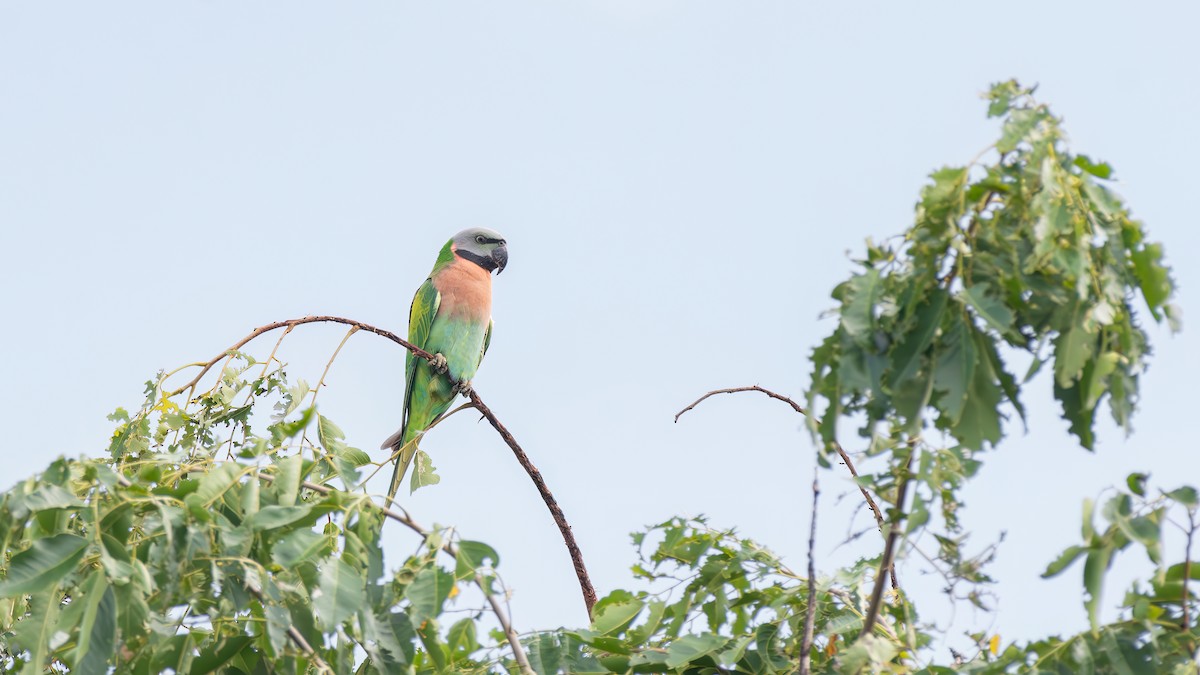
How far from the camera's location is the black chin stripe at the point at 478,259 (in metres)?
8.07

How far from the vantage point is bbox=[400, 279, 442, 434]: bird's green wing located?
7.35m

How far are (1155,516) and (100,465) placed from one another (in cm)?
212

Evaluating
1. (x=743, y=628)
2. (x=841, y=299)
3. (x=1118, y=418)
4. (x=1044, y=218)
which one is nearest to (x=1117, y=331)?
(x=1118, y=418)

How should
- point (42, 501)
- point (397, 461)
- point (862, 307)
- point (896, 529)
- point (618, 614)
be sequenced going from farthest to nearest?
point (397, 461) < point (618, 614) < point (42, 501) < point (896, 529) < point (862, 307)

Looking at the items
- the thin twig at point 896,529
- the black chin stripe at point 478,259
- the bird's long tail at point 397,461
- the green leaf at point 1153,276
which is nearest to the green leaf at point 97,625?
the thin twig at point 896,529

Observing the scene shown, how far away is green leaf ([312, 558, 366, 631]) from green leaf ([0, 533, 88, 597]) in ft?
1.62

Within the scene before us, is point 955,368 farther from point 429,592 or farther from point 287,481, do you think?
point 287,481

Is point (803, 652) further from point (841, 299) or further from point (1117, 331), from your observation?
point (1117, 331)

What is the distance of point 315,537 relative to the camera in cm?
246

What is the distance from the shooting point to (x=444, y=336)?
24.1 ft

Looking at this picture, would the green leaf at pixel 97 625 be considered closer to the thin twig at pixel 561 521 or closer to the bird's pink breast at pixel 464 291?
the thin twig at pixel 561 521

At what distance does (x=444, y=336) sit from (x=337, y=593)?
5.03m

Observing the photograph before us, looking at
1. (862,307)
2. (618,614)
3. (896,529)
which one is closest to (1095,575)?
(896,529)

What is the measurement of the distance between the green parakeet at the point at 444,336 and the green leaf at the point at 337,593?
4.50 m
